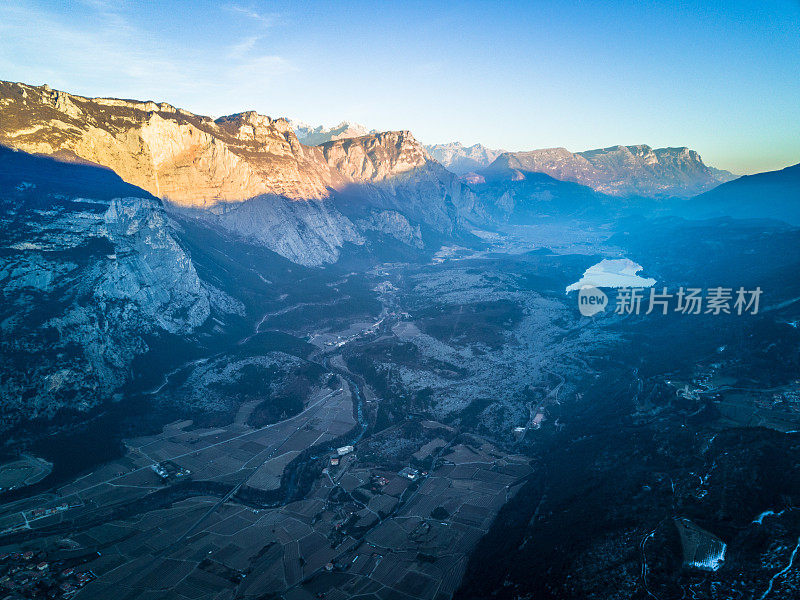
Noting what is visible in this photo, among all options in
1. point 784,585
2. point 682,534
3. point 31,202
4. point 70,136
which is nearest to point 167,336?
point 31,202

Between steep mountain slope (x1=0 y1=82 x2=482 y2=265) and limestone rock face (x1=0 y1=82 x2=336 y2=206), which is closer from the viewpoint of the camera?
limestone rock face (x1=0 y1=82 x2=336 y2=206)

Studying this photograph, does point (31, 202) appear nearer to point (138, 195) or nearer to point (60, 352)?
point (138, 195)

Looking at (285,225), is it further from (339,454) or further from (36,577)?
(36,577)

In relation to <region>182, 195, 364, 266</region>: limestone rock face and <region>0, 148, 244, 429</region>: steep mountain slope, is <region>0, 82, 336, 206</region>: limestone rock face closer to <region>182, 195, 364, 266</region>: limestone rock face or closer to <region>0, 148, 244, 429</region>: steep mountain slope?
<region>182, 195, 364, 266</region>: limestone rock face

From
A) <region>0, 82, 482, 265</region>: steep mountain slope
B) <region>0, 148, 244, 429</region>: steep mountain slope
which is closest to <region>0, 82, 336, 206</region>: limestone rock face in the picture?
<region>0, 82, 482, 265</region>: steep mountain slope

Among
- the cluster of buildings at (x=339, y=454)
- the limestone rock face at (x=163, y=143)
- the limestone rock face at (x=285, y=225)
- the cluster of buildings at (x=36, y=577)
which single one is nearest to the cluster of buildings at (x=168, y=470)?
the cluster of buildings at (x=36, y=577)

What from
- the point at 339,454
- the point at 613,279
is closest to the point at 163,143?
the point at 339,454
